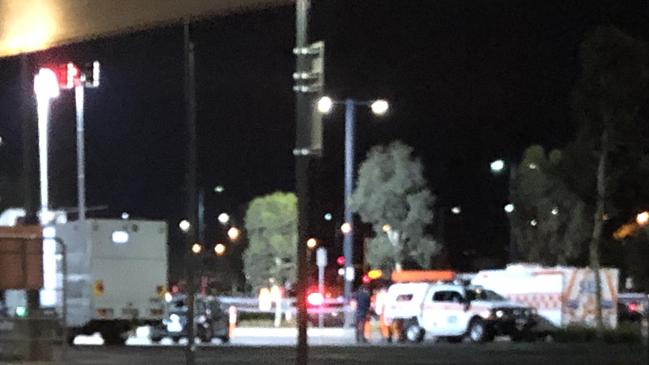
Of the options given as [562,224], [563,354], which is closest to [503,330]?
[563,354]

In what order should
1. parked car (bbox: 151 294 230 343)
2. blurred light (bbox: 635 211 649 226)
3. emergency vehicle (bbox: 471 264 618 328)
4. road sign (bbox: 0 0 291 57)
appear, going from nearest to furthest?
road sign (bbox: 0 0 291 57) → parked car (bbox: 151 294 230 343) → emergency vehicle (bbox: 471 264 618 328) → blurred light (bbox: 635 211 649 226)

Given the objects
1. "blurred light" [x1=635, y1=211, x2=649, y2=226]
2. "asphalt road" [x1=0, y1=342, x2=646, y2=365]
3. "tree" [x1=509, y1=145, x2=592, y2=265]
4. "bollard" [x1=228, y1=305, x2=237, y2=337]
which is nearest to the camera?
"asphalt road" [x1=0, y1=342, x2=646, y2=365]

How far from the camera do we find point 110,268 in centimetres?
3247

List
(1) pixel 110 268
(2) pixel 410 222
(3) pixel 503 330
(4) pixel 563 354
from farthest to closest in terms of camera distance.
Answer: (2) pixel 410 222 < (3) pixel 503 330 < (1) pixel 110 268 < (4) pixel 563 354

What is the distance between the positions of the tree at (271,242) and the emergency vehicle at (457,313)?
2365cm

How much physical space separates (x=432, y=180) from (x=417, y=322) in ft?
124

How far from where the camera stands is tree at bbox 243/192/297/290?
6406 centimetres

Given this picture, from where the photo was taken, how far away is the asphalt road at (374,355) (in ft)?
79.0

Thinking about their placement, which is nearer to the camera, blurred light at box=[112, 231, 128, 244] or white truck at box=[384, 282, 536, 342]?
blurred light at box=[112, 231, 128, 244]

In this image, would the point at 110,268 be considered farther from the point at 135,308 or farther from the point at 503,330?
the point at 503,330

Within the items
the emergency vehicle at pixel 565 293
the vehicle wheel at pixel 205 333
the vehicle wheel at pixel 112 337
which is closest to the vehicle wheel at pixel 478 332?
the emergency vehicle at pixel 565 293

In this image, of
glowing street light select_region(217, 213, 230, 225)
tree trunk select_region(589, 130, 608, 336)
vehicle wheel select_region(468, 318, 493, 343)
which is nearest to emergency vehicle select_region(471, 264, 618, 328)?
tree trunk select_region(589, 130, 608, 336)

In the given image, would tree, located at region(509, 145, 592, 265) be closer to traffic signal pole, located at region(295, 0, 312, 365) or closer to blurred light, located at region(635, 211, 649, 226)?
blurred light, located at region(635, 211, 649, 226)

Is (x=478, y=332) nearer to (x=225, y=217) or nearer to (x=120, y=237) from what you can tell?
(x=120, y=237)
